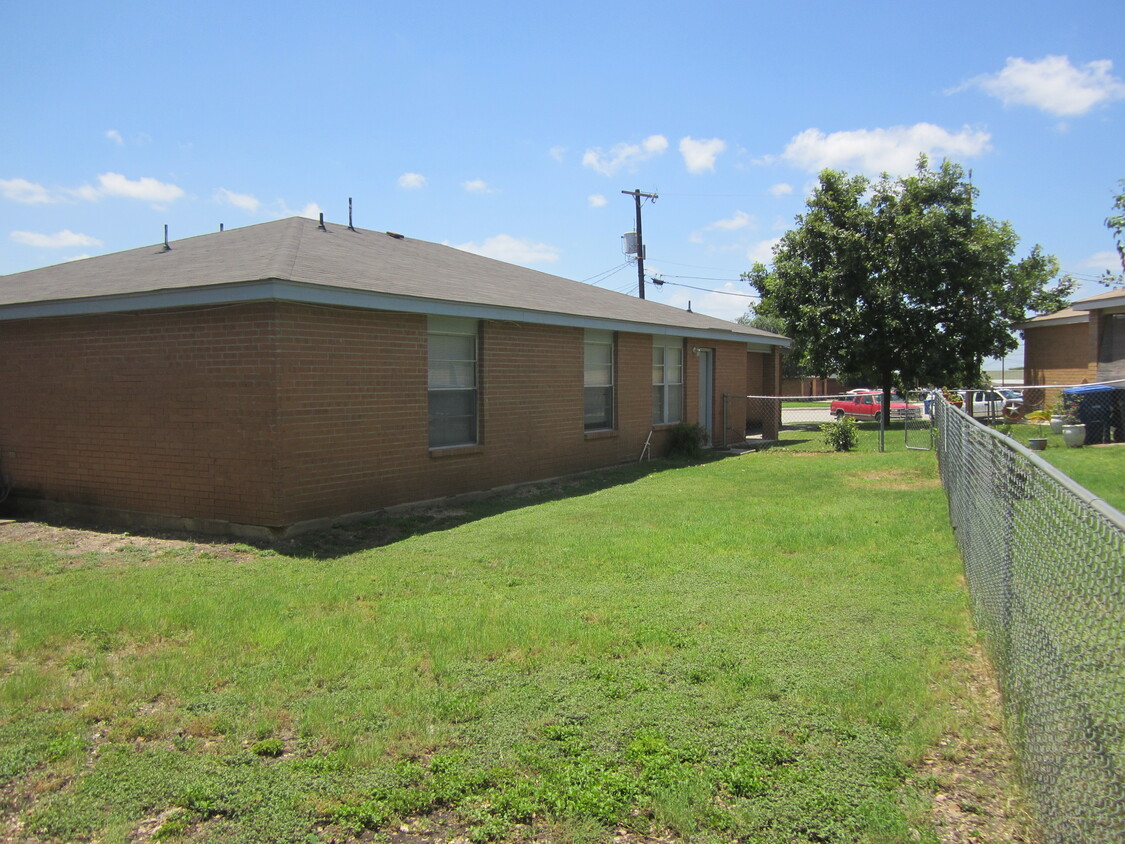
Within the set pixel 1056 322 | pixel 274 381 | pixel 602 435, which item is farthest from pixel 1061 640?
pixel 1056 322

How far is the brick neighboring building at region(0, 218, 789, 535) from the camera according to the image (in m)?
8.82

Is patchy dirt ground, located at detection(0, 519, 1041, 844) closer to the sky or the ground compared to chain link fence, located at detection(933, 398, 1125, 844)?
closer to the ground

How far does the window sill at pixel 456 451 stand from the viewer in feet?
36.1

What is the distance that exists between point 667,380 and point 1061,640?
48.0ft

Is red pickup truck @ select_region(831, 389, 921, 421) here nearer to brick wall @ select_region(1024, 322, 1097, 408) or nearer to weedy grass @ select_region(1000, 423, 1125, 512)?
brick wall @ select_region(1024, 322, 1097, 408)

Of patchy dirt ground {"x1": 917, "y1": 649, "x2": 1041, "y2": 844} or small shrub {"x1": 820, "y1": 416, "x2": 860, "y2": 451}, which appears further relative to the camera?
small shrub {"x1": 820, "y1": 416, "x2": 860, "y2": 451}

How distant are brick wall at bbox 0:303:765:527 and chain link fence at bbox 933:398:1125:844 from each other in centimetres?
681

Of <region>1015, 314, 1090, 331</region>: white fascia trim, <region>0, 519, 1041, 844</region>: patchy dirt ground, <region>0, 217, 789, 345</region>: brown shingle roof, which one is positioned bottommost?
<region>0, 519, 1041, 844</region>: patchy dirt ground

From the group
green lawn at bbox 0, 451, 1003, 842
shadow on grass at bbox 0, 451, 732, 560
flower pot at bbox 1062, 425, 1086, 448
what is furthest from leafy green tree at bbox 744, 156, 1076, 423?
green lawn at bbox 0, 451, 1003, 842

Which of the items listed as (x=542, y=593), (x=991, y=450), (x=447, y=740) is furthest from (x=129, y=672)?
(x=991, y=450)

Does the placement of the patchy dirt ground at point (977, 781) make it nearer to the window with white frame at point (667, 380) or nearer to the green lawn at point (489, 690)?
the green lawn at point (489, 690)

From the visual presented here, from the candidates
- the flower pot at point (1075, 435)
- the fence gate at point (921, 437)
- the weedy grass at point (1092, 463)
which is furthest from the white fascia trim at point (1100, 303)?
the flower pot at point (1075, 435)

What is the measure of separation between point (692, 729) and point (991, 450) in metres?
2.39

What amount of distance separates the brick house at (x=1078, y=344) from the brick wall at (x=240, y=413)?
20241mm
